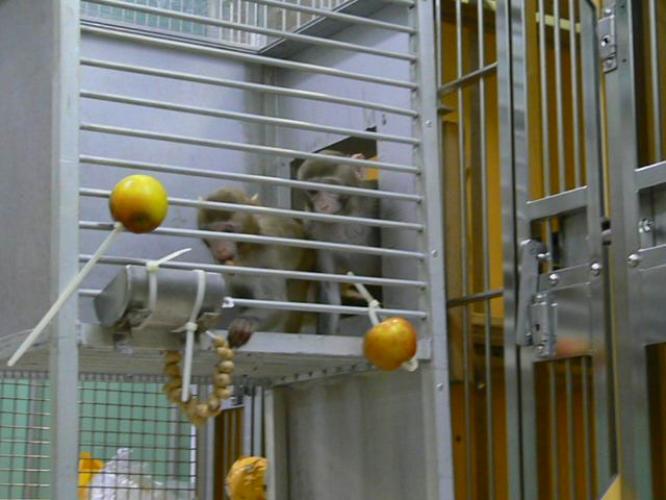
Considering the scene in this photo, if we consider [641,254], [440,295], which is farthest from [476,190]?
[641,254]

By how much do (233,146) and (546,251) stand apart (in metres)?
0.90

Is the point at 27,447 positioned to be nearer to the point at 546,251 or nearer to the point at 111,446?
the point at 111,446

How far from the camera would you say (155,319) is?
253 cm

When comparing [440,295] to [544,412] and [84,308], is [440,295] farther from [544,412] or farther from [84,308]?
[84,308]

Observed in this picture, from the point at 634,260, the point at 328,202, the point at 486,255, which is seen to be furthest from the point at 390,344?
the point at 634,260

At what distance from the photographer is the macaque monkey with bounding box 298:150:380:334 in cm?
313

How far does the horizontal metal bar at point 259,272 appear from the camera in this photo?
2.63 m

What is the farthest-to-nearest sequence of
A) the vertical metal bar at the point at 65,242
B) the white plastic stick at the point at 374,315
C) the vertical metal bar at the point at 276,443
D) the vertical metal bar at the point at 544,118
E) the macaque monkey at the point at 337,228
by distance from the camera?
the vertical metal bar at the point at 276,443, the macaque monkey at the point at 337,228, the white plastic stick at the point at 374,315, the vertical metal bar at the point at 65,242, the vertical metal bar at the point at 544,118

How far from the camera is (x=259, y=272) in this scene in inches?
Answer: 108

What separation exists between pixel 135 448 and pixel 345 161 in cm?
112

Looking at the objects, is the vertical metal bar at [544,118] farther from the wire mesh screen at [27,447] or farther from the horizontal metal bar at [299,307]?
the wire mesh screen at [27,447]

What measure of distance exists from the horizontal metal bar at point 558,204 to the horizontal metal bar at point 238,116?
836mm

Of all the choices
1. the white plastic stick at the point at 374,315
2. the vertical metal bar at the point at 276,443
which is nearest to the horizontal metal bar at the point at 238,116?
the white plastic stick at the point at 374,315

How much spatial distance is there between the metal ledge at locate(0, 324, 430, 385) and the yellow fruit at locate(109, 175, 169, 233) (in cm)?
31
